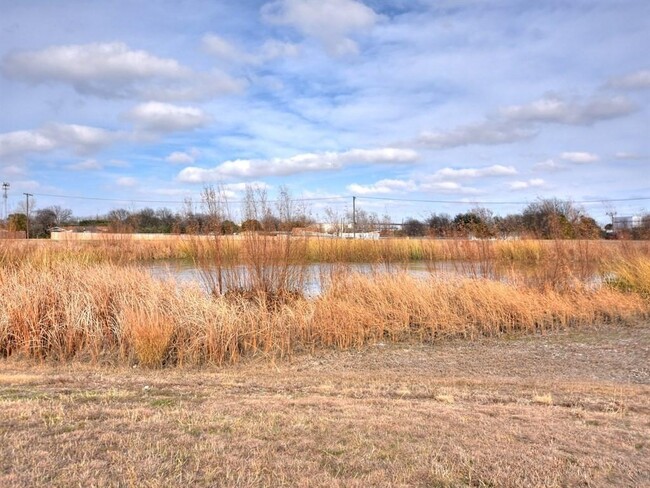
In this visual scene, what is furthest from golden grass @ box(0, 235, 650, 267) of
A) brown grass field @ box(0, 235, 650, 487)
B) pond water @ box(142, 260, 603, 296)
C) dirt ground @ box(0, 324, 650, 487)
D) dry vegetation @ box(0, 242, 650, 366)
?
dirt ground @ box(0, 324, 650, 487)

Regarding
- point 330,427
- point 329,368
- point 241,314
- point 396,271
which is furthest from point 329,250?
point 330,427

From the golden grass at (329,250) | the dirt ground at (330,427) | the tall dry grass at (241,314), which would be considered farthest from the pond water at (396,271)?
the dirt ground at (330,427)

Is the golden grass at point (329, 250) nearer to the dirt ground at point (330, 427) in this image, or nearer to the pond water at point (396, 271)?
the pond water at point (396, 271)

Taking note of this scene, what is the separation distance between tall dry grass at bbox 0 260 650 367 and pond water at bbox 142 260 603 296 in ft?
1.93

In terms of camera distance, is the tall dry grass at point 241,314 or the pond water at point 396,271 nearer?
the tall dry grass at point 241,314

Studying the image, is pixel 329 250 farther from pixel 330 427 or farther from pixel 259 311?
pixel 330 427

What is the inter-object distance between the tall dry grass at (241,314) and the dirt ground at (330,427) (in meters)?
0.98

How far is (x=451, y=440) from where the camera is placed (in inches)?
156

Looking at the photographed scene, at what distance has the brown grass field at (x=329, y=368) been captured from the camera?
11.6ft

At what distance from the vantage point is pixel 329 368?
7945 mm

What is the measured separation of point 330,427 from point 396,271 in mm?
8305

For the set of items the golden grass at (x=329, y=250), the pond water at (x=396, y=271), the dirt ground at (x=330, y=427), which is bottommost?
the dirt ground at (x=330, y=427)

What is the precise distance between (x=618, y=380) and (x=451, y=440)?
413 cm

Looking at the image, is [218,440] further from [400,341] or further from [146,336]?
[400,341]
